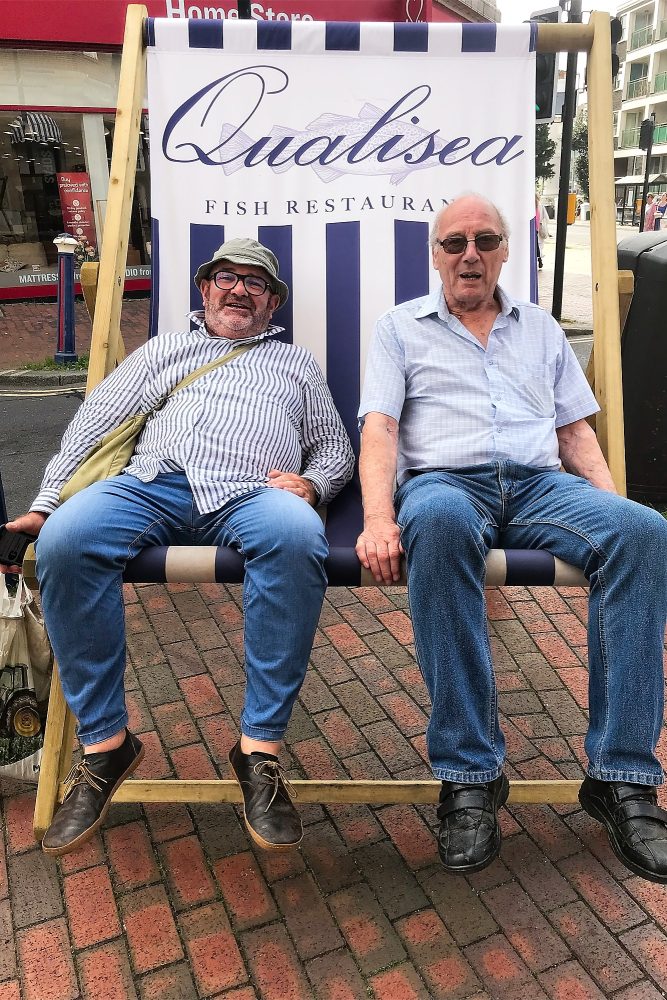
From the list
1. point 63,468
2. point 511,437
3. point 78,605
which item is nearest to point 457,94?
point 511,437

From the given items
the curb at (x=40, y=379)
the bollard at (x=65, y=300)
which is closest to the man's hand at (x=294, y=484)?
the curb at (x=40, y=379)

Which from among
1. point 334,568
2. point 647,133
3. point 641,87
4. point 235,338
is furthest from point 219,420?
point 641,87

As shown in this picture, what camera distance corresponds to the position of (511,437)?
2.13m

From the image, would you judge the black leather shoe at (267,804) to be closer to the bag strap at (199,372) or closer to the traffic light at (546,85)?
the bag strap at (199,372)

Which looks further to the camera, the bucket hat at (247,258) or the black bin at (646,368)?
the black bin at (646,368)

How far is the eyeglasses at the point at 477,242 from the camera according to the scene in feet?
7.15

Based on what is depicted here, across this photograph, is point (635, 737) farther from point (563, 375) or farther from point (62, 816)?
point (62, 816)

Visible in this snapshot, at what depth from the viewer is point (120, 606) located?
179 centimetres

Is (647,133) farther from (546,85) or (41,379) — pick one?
A: (41,379)

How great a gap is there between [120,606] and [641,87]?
61.9 metres

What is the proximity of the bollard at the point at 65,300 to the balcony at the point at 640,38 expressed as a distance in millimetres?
56448

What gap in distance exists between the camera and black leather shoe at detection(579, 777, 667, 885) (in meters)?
1.56

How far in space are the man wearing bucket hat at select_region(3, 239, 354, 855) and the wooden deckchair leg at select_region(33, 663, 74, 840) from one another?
192 mm

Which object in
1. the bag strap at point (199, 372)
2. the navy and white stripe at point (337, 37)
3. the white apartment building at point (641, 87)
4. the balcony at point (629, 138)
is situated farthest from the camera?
the balcony at point (629, 138)
